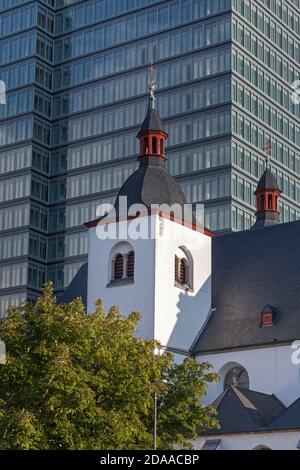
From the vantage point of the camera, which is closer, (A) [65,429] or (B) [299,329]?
(A) [65,429]

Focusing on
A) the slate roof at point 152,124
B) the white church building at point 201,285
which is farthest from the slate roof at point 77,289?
the slate roof at point 152,124

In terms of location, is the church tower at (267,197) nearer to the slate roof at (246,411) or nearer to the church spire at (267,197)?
the church spire at (267,197)

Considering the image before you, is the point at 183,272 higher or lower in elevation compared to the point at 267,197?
lower

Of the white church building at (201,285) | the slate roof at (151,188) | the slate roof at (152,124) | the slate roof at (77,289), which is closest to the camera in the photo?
the white church building at (201,285)

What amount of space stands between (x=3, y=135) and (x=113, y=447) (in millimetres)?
77536

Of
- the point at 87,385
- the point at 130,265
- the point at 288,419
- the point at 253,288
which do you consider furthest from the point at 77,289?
the point at 87,385

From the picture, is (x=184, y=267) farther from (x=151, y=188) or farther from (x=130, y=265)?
(x=151, y=188)

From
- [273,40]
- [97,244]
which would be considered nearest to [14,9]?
[273,40]

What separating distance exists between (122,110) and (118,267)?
181ft

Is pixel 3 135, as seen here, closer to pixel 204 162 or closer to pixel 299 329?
pixel 204 162

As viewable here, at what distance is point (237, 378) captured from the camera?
175ft

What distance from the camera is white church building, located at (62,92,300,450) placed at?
52188 millimetres

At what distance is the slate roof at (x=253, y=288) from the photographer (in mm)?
52844
